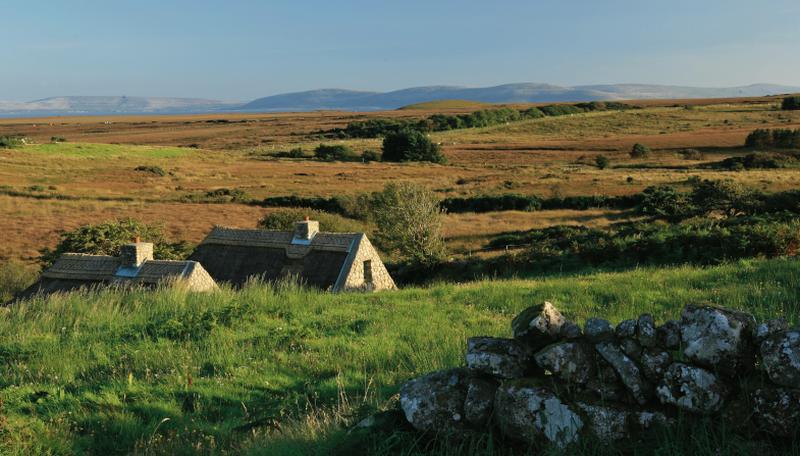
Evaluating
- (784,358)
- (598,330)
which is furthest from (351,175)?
(784,358)

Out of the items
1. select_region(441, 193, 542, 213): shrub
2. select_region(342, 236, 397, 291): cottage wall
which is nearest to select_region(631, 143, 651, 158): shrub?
select_region(441, 193, 542, 213): shrub

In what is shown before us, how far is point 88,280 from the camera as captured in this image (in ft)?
73.3

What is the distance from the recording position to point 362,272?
25.8 metres

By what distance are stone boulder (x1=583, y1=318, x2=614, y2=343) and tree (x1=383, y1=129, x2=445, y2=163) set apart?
112 m

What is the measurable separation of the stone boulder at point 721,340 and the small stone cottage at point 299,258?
19972 millimetres

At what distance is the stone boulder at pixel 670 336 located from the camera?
4.55 meters

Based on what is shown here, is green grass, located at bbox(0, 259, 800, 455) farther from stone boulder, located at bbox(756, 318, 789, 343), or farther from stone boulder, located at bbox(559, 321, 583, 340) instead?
stone boulder, located at bbox(559, 321, 583, 340)

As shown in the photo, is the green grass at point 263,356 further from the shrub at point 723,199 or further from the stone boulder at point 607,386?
the shrub at point 723,199

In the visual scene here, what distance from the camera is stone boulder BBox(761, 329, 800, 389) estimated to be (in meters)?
3.97

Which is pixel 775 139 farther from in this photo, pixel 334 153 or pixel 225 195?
pixel 225 195

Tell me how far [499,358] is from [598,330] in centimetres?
81

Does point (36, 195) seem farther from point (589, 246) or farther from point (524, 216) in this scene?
point (589, 246)

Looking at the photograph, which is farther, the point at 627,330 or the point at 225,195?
the point at 225,195

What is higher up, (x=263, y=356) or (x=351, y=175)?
(x=263, y=356)
